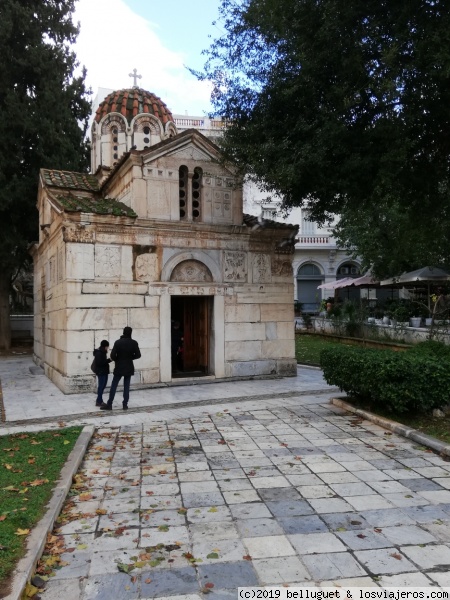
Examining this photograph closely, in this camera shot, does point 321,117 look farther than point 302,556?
Yes

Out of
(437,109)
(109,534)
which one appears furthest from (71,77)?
(109,534)

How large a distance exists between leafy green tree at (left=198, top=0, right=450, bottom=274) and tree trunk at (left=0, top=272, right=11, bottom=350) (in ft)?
57.8

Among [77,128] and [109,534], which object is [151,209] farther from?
[77,128]

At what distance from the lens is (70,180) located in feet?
51.8

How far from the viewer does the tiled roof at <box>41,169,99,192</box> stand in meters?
14.9

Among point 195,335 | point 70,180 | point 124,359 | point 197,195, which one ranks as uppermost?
point 70,180

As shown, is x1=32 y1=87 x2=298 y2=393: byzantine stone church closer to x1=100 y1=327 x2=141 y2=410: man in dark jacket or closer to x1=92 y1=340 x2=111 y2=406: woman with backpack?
x1=92 y1=340 x2=111 y2=406: woman with backpack

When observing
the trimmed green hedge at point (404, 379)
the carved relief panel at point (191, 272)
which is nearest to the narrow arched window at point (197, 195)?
the carved relief panel at point (191, 272)

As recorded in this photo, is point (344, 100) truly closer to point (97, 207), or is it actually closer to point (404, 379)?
point (404, 379)

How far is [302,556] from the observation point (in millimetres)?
3816

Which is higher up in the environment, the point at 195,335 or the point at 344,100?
the point at 344,100

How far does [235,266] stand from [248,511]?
29.6 feet

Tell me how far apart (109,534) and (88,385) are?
7347 mm

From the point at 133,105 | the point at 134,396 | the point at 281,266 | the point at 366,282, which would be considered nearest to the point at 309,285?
the point at 366,282
